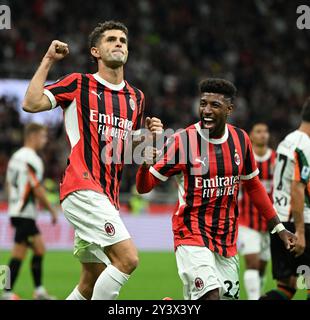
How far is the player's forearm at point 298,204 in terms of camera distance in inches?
266

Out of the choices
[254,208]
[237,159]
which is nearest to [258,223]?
[254,208]

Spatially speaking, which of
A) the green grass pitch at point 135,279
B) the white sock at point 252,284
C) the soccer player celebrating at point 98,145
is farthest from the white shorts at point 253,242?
the soccer player celebrating at point 98,145

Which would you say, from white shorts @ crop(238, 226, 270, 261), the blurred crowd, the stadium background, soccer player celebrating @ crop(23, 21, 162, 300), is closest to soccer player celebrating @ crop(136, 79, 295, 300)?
soccer player celebrating @ crop(23, 21, 162, 300)

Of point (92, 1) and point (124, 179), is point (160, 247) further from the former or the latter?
point (92, 1)

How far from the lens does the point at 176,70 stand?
71.1 feet

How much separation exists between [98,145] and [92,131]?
0.38 feet

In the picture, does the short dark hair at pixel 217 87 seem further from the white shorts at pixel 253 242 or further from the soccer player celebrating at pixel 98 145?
the white shorts at pixel 253 242

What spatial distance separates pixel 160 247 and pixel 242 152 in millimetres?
10211

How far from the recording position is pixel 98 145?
5.86m

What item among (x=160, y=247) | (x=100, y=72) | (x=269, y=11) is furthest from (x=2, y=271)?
(x=269, y=11)

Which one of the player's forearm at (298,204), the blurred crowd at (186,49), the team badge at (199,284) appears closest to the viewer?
the team badge at (199,284)

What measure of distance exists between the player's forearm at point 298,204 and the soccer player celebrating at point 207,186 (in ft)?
2.37

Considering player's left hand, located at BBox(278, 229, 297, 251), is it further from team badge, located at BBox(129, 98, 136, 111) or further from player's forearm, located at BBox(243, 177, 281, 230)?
team badge, located at BBox(129, 98, 136, 111)

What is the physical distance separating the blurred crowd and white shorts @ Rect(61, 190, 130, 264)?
12.7 metres
